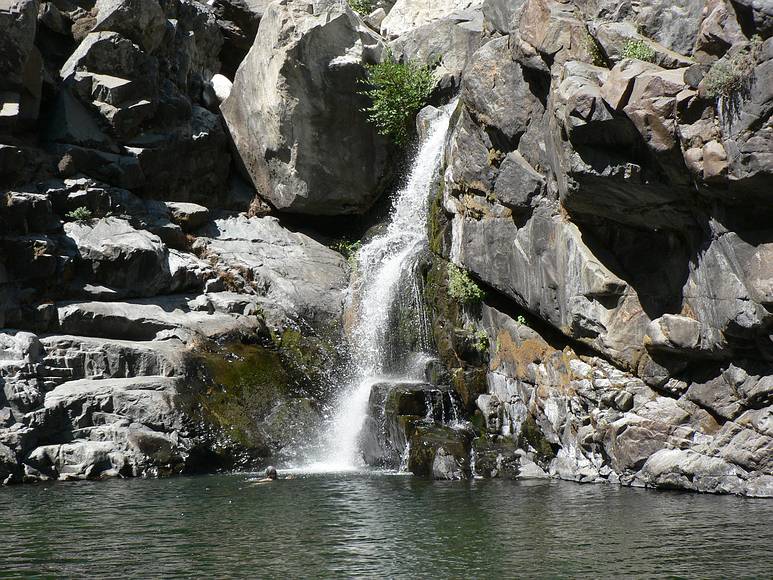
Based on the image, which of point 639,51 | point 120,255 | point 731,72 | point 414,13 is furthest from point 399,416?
point 414,13

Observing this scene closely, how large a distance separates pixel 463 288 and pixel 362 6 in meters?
20.5

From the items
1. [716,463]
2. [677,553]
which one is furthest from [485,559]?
[716,463]

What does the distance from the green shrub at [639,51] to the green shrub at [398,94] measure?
43.7 ft

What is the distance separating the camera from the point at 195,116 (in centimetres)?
3241

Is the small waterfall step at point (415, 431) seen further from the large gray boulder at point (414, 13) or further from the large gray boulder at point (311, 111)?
the large gray boulder at point (414, 13)

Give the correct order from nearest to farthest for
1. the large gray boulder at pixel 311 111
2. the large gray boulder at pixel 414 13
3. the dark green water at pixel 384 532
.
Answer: the dark green water at pixel 384 532 → the large gray boulder at pixel 311 111 → the large gray boulder at pixel 414 13

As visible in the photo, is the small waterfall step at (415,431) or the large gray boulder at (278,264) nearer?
the small waterfall step at (415,431)

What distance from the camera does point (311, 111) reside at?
30844mm

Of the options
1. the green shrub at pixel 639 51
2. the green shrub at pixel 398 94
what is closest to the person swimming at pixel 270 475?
the green shrub at pixel 639 51

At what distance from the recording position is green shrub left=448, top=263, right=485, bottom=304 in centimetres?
2400

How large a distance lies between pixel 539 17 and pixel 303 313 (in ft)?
41.1

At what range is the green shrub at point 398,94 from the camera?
29953 mm

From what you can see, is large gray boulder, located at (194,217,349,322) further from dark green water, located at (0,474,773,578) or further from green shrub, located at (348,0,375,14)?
green shrub, located at (348,0,375,14)

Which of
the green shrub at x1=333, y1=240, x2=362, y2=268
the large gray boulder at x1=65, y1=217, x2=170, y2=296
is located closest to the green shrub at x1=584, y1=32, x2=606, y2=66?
the green shrub at x1=333, y1=240, x2=362, y2=268
